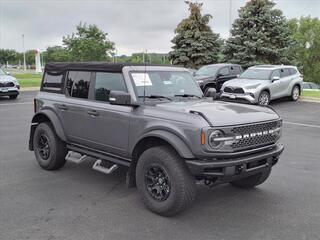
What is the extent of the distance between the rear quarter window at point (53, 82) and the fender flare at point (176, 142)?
2.56m

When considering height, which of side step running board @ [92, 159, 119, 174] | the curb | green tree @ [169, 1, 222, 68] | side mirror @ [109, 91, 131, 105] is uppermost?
green tree @ [169, 1, 222, 68]

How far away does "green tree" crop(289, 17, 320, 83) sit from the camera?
170 ft

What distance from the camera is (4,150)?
798 cm

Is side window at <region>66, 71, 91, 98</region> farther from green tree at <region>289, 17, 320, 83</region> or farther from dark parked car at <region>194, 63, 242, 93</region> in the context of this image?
green tree at <region>289, 17, 320, 83</region>

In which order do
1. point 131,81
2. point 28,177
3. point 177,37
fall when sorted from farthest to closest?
point 177,37 → point 28,177 → point 131,81

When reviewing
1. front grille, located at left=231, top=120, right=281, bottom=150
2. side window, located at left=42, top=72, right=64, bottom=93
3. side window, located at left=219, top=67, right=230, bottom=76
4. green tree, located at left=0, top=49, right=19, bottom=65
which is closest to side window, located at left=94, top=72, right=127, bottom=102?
side window, located at left=42, top=72, right=64, bottom=93

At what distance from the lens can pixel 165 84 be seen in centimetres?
554

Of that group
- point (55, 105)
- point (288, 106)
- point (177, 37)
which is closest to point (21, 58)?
point (177, 37)

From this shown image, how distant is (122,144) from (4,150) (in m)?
3.96

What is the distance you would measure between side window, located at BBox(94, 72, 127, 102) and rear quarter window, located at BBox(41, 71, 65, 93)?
102 cm

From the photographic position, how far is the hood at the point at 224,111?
4.38 meters

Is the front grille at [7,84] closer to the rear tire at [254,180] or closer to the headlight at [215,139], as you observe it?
the rear tire at [254,180]

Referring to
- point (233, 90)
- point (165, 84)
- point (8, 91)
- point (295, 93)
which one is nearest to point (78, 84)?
point (165, 84)

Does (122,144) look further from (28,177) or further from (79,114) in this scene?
(28,177)
